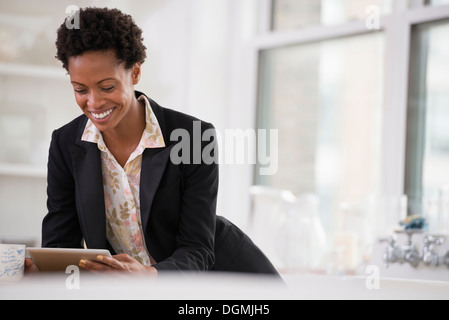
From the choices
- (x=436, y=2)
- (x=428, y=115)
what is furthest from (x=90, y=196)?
(x=436, y=2)

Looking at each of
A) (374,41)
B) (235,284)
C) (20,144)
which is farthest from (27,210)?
(235,284)

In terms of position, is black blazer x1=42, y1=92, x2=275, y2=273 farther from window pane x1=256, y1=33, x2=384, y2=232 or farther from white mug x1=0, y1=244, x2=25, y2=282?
window pane x1=256, y1=33, x2=384, y2=232

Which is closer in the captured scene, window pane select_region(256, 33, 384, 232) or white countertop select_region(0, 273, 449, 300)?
white countertop select_region(0, 273, 449, 300)

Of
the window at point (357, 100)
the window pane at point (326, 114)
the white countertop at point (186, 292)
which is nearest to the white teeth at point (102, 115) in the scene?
the white countertop at point (186, 292)

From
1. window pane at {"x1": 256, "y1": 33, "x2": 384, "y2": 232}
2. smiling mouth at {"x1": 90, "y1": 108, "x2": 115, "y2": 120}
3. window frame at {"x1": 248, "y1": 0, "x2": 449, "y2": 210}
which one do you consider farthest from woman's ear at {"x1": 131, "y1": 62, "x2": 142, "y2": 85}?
window pane at {"x1": 256, "y1": 33, "x2": 384, "y2": 232}

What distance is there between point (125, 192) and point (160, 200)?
0.29 ft

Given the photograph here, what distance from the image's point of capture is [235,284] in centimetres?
66

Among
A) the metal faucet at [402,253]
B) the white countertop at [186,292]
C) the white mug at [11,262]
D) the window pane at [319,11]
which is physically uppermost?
the window pane at [319,11]

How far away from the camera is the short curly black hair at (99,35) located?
4.20 feet

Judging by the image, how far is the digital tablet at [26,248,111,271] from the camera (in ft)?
3.62

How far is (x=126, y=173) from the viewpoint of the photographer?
4.66ft
